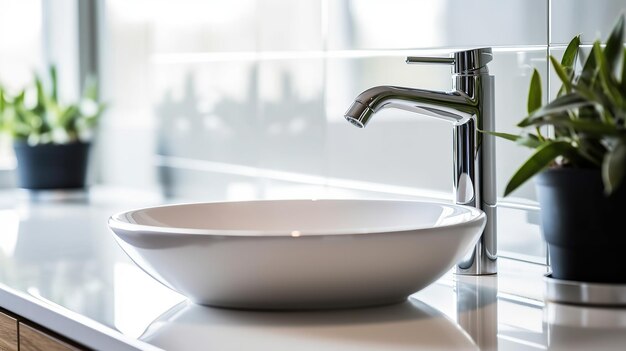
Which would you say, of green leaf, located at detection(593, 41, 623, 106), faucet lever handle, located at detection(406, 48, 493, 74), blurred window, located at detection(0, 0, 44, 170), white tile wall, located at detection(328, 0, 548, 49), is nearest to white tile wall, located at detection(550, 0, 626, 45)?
white tile wall, located at detection(328, 0, 548, 49)

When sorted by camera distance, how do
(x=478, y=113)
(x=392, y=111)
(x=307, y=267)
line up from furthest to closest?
(x=392, y=111)
(x=478, y=113)
(x=307, y=267)

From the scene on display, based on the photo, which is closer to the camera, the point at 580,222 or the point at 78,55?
the point at 580,222

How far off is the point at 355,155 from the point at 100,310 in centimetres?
76

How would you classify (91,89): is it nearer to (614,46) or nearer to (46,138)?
(46,138)

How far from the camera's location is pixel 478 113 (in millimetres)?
1132

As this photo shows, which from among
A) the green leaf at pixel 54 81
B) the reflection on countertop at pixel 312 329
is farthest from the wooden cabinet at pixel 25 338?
the green leaf at pixel 54 81

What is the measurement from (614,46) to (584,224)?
171 mm

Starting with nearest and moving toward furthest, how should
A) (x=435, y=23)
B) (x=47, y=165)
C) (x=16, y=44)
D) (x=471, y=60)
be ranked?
(x=471, y=60) < (x=435, y=23) < (x=47, y=165) < (x=16, y=44)

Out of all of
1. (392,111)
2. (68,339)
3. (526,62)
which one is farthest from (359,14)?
(68,339)

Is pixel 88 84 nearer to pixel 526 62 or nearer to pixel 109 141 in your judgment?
pixel 109 141

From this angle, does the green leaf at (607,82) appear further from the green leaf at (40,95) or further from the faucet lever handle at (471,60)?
the green leaf at (40,95)

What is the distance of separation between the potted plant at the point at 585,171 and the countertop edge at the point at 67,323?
381mm

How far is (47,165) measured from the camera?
2221mm

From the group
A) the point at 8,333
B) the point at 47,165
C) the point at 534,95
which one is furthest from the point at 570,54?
the point at 47,165
